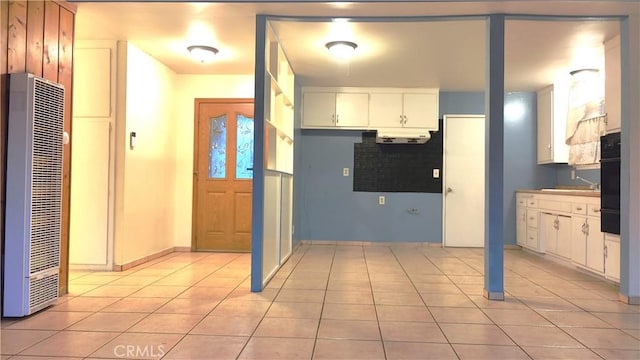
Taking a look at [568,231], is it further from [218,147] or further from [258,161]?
[218,147]

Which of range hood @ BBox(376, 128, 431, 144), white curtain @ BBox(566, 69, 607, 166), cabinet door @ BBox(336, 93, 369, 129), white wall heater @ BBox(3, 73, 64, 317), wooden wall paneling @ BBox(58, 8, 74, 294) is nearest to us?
white wall heater @ BBox(3, 73, 64, 317)

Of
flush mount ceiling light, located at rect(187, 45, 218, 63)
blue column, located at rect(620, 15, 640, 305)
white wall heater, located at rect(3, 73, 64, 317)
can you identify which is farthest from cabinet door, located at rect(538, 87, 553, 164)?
white wall heater, located at rect(3, 73, 64, 317)

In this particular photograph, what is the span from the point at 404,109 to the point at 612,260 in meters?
3.29

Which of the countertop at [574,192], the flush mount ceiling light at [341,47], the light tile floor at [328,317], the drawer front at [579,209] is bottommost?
the light tile floor at [328,317]

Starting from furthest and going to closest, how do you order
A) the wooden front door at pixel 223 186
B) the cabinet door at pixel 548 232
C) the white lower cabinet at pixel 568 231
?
1. the wooden front door at pixel 223 186
2. the cabinet door at pixel 548 232
3. the white lower cabinet at pixel 568 231

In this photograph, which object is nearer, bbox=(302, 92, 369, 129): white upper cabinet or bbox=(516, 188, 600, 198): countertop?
bbox=(516, 188, 600, 198): countertop

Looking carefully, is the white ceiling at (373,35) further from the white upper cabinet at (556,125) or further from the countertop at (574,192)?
the countertop at (574,192)

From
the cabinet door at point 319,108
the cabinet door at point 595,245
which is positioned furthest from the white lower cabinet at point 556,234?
the cabinet door at point 319,108

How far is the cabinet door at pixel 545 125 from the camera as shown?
6047 millimetres

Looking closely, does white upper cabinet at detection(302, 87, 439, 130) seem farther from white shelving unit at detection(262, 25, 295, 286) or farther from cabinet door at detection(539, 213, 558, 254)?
cabinet door at detection(539, 213, 558, 254)

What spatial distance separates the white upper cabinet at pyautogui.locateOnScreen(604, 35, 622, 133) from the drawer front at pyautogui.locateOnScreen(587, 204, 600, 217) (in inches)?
29.5

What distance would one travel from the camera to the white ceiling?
11.4ft

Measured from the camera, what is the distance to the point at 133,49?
4.62 m

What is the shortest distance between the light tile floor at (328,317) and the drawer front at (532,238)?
0.97 meters
